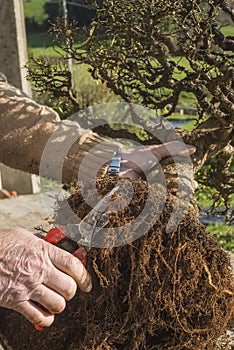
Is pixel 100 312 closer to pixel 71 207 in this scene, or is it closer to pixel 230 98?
pixel 71 207

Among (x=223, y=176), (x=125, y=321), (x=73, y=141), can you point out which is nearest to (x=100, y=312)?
(x=125, y=321)

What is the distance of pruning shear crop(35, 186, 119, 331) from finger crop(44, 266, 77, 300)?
0.17 feet

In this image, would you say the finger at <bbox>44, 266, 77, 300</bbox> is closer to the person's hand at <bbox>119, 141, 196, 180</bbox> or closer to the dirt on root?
the dirt on root

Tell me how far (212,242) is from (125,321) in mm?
233

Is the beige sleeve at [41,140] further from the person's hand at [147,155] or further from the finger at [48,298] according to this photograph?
the finger at [48,298]

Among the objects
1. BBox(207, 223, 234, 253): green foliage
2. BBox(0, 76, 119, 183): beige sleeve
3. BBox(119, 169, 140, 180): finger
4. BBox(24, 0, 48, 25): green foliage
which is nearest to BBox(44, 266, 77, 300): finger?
BBox(119, 169, 140, 180): finger

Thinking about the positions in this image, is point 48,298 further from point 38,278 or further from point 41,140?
point 41,140

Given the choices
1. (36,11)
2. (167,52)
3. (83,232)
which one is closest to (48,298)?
(83,232)

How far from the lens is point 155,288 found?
41.8 inches

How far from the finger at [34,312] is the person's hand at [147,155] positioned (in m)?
0.47

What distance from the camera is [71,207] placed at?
1.19 m

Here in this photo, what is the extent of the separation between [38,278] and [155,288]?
0.75ft

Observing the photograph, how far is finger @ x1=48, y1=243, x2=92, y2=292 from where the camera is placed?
3.45 ft

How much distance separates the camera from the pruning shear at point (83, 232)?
1084 millimetres
